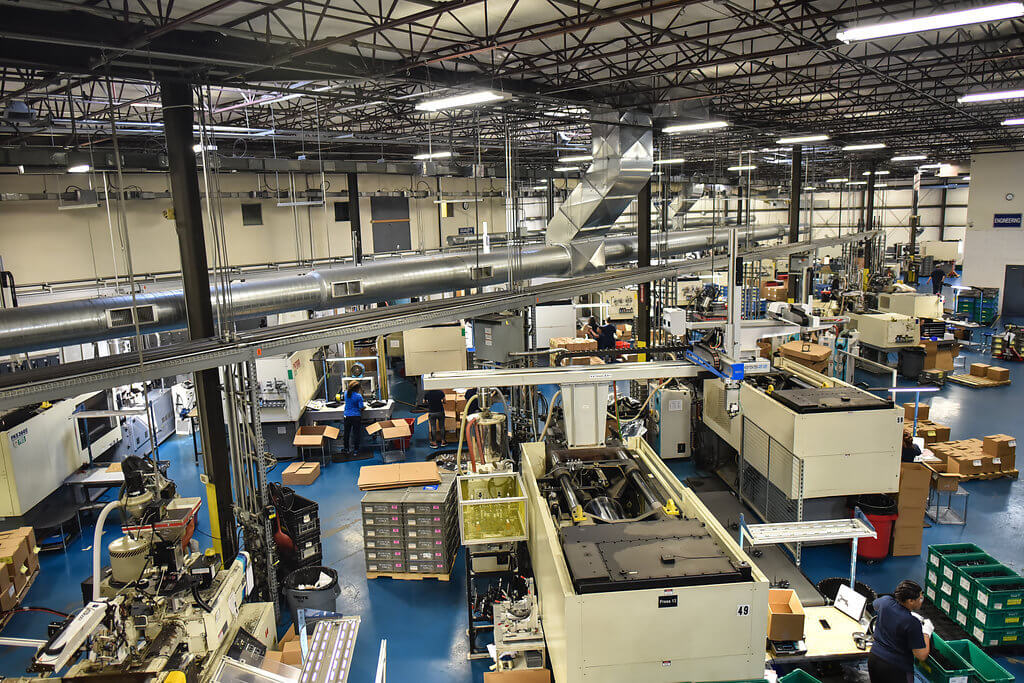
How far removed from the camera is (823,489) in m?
6.87

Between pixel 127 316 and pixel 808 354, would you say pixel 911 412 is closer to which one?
pixel 808 354

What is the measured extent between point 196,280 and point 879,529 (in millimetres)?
8134

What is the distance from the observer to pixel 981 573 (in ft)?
20.1

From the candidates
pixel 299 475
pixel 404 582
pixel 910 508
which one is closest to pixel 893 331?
pixel 910 508

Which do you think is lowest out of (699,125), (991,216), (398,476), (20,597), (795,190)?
(20,597)

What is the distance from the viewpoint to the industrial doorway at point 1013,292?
20766 millimetres

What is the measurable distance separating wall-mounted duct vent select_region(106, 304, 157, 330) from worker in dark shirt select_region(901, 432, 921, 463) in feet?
28.9

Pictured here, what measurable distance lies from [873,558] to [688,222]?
77.8 ft

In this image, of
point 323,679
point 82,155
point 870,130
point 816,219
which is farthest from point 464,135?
point 816,219

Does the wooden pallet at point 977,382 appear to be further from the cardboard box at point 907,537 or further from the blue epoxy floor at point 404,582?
the cardboard box at point 907,537

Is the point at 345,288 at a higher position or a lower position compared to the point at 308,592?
higher

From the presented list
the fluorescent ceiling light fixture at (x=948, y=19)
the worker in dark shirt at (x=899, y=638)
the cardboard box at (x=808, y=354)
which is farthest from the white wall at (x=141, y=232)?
the cardboard box at (x=808, y=354)

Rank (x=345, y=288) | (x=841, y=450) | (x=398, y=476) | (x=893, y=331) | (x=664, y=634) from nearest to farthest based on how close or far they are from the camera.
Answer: (x=664, y=634) → (x=841, y=450) → (x=398, y=476) → (x=345, y=288) → (x=893, y=331)

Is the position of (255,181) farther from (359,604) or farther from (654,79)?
(359,604)
